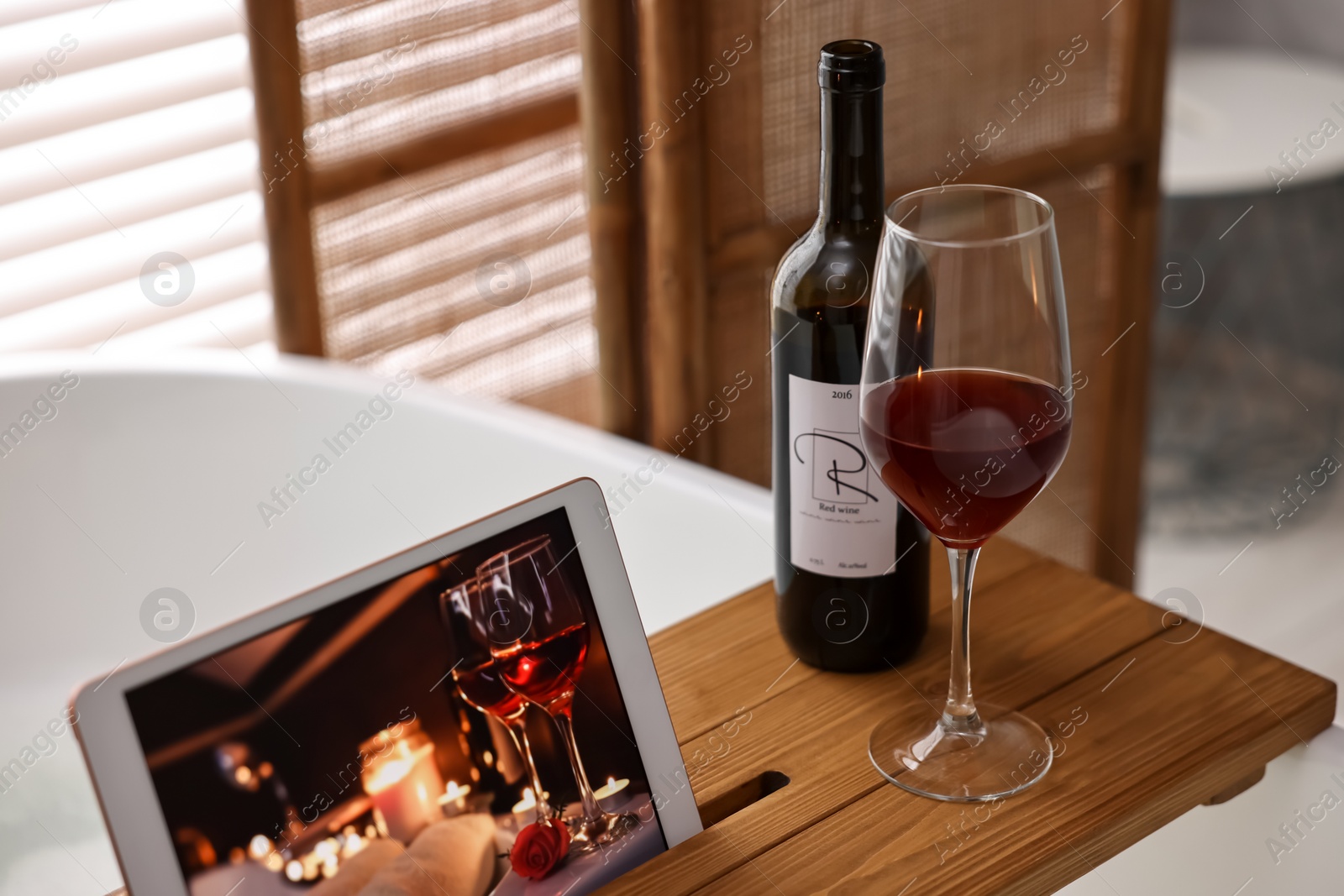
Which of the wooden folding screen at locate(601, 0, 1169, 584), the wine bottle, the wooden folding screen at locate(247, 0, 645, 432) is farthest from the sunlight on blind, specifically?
the wine bottle

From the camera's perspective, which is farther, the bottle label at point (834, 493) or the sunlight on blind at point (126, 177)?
the sunlight on blind at point (126, 177)

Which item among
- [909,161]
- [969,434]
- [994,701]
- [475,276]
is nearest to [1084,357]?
[909,161]

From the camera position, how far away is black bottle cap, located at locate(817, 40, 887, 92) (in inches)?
22.8

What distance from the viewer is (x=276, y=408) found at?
1320mm

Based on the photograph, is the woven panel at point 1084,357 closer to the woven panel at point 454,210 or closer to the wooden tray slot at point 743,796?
the woven panel at point 454,210

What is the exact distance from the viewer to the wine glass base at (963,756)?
23.8 inches

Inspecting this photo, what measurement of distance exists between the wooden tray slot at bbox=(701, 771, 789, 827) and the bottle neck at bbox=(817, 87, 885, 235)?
0.25 m

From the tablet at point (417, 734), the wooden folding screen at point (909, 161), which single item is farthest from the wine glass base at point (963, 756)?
the wooden folding screen at point (909, 161)

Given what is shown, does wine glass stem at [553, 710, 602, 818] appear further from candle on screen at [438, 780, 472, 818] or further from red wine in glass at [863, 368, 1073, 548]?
red wine in glass at [863, 368, 1073, 548]

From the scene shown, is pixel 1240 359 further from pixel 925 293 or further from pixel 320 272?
pixel 925 293

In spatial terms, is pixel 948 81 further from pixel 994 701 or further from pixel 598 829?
pixel 598 829

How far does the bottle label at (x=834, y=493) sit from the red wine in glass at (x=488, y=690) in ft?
0.59

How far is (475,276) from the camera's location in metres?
1.60

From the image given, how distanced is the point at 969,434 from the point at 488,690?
0.72 feet
